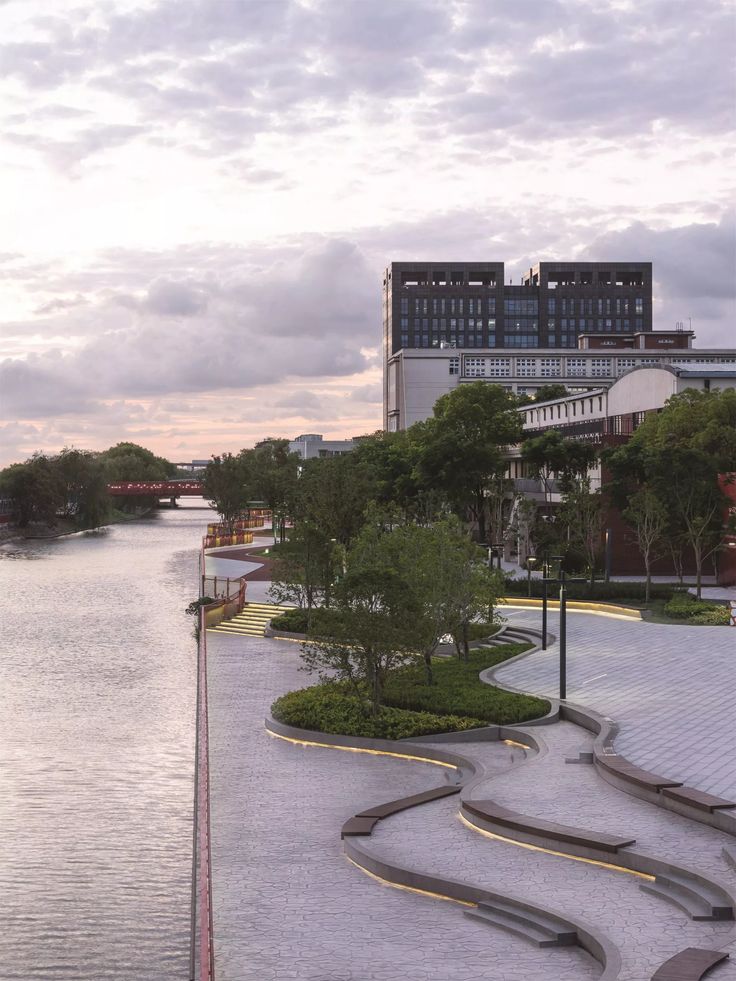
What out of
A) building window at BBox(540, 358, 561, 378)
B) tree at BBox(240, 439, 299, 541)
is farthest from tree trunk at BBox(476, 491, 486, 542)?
building window at BBox(540, 358, 561, 378)

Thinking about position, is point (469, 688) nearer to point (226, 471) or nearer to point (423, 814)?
point (423, 814)

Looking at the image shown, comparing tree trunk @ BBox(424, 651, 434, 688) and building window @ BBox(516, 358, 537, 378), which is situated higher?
building window @ BBox(516, 358, 537, 378)

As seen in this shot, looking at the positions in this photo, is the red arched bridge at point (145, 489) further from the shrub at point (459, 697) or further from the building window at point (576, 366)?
the shrub at point (459, 697)

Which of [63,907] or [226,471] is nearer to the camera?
[63,907]

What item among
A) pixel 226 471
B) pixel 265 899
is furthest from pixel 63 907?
pixel 226 471

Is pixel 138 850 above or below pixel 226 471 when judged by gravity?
below

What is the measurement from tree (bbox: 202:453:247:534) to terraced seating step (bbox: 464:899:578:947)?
8761 cm

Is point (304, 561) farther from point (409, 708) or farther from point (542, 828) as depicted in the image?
point (542, 828)

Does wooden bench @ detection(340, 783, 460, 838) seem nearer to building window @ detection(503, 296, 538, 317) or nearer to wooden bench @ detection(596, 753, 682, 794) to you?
wooden bench @ detection(596, 753, 682, 794)

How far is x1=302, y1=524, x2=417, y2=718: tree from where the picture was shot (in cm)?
2691

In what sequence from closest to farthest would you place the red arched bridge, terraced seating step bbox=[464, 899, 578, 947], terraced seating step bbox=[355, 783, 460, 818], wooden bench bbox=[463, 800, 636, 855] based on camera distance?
terraced seating step bbox=[464, 899, 578, 947]
wooden bench bbox=[463, 800, 636, 855]
terraced seating step bbox=[355, 783, 460, 818]
the red arched bridge

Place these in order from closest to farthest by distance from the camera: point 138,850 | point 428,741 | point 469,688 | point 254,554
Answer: point 138,850
point 428,741
point 469,688
point 254,554

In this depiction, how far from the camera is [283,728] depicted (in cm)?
2722

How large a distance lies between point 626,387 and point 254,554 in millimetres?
29555
